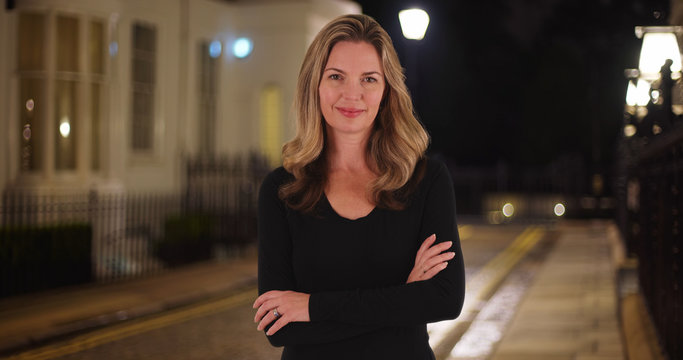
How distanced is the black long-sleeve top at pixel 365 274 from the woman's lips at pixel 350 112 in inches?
10.4

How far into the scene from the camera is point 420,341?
235 centimetres

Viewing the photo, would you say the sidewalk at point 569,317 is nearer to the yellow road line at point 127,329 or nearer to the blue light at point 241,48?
the yellow road line at point 127,329

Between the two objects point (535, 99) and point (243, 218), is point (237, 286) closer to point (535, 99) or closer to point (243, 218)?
point (243, 218)

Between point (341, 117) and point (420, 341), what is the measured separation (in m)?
A: 0.70

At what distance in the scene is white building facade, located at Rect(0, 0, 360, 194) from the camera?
14.4 m

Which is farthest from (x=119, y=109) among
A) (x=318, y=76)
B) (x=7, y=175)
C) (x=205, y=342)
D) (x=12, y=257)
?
A: (x=318, y=76)

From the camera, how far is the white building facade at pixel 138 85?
14445 millimetres

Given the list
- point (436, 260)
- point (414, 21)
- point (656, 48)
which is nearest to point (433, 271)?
point (436, 260)

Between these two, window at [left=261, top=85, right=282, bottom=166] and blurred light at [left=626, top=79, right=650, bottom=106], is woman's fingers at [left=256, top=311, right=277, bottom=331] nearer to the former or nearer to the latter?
blurred light at [left=626, top=79, right=650, bottom=106]

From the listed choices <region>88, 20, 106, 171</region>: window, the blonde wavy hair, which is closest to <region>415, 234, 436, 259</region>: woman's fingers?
the blonde wavy hair

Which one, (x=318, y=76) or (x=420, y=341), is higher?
(x=318, y=76)

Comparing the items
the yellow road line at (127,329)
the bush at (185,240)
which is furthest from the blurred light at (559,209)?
the yellow road line at (127,329)

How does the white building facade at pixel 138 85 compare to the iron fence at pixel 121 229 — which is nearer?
the iron fence at pixel 121 229

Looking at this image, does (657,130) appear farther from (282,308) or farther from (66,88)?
(66,88)
